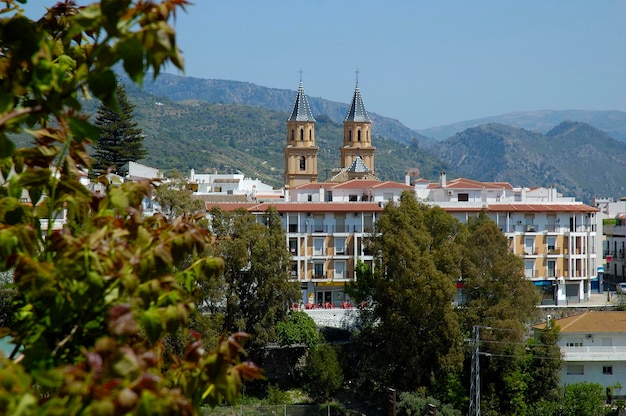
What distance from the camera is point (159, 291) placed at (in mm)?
4281

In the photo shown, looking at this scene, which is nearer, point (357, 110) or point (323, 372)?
point (323, 372)

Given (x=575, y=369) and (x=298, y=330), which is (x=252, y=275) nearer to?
(x=298, y=330)

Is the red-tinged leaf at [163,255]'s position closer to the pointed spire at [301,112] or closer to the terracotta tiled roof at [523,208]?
the terracotta tiled roof at [523,208]

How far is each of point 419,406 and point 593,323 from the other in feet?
31.7

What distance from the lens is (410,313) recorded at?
34500 mm

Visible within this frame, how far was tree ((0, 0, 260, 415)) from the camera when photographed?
12.1ft

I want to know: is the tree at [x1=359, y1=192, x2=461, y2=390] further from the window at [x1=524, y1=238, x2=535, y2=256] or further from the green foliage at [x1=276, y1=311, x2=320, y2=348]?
the window at [x1=524, y1=238, x2=535, y2=256]

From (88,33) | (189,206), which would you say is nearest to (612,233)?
(189,206)

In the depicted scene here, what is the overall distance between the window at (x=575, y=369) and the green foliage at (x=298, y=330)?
8.97 m

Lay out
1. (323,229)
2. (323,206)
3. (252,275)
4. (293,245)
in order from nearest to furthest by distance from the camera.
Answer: (252,275) < (293,245) < (323,229) < (323,206)

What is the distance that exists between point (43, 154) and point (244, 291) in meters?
32.3

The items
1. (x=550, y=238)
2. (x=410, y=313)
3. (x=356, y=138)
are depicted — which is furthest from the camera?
(x=356, y=138)

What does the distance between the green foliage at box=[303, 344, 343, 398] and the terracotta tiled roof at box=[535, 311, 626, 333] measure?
7.61m

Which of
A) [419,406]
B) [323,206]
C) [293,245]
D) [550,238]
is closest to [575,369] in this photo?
[419,406]
